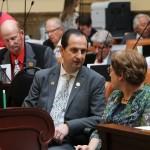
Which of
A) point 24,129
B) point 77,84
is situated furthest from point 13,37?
point 24,129

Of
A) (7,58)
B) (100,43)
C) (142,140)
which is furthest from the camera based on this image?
(100,43)

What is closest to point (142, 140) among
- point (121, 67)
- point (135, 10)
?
point (121, 67)

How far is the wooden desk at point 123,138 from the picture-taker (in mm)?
2607

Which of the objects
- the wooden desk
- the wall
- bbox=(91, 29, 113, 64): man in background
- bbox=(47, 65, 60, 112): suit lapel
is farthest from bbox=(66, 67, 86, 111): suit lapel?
the wall

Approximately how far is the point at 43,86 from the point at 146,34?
4096 millimetres

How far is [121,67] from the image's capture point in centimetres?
319

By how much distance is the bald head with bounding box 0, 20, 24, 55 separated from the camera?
4.84 m

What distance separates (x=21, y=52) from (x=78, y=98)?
1248 mm

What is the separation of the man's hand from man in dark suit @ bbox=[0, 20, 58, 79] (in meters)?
1.21

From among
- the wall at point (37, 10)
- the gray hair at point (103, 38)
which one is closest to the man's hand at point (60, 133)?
the gray hair at point (103, 38)

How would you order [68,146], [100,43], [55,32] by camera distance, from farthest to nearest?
[55,32] < [100,43] < [68,146]

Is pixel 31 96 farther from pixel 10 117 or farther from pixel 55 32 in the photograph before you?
pixel 55 32

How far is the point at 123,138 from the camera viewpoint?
9.07 ft

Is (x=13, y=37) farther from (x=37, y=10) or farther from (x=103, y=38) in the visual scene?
(x=37, y=10)
